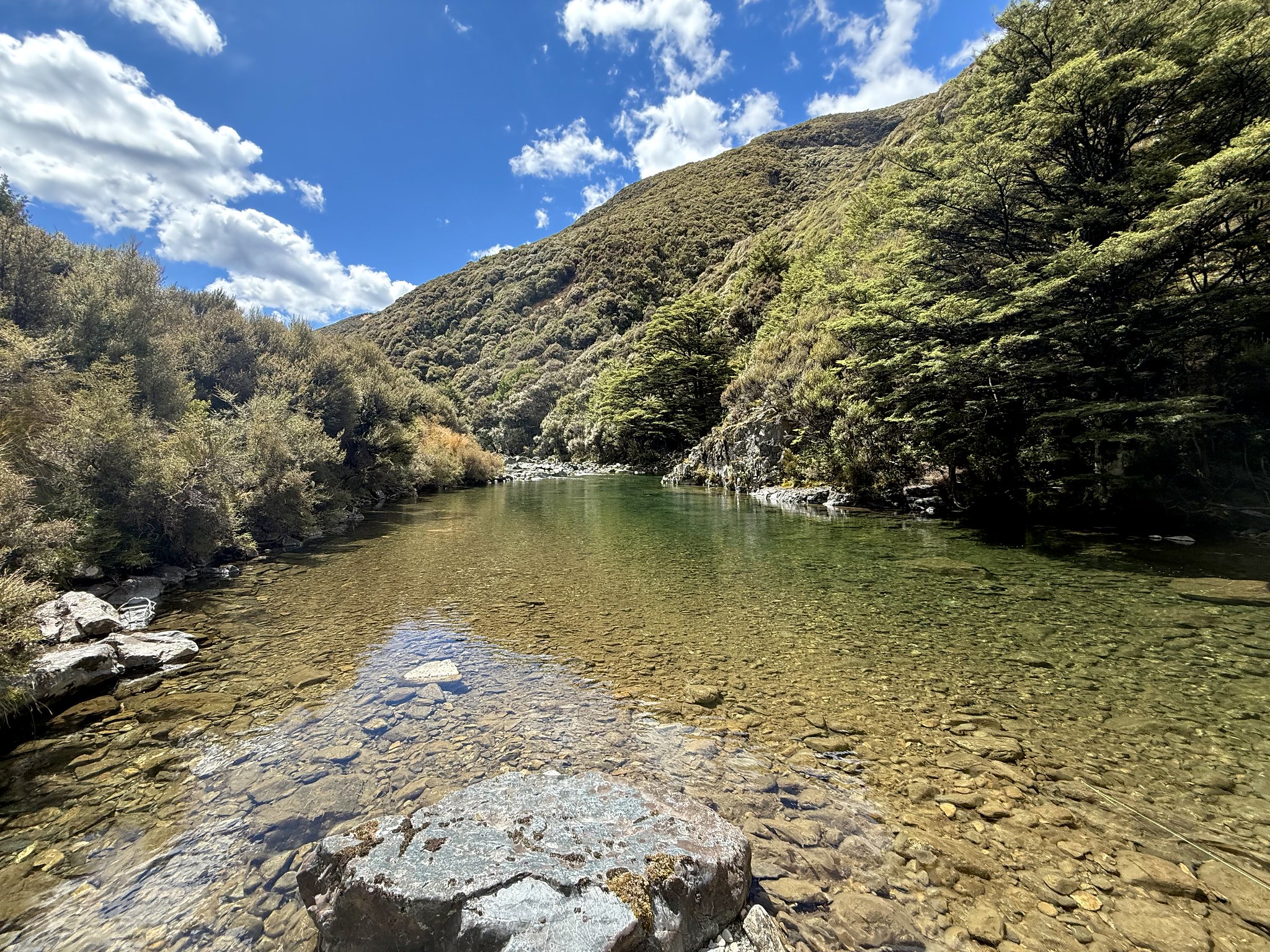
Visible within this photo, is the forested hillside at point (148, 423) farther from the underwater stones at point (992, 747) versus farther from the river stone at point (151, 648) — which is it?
the underwater stones at point (992, 747)

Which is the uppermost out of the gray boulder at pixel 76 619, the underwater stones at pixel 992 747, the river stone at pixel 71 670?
the gray boulder at pixel 76 619

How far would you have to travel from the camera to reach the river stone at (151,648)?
21.5 ft

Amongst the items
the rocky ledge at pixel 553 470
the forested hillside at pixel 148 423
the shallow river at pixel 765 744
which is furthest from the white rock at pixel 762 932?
the rocky ledge at pixel 553 470

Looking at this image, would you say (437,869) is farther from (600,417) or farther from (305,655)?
(600,417)

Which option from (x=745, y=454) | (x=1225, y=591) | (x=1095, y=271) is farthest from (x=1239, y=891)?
(x=745, y=454)

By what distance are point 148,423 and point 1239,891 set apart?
650 inches

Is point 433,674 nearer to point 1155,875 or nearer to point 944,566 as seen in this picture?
point 1155,875

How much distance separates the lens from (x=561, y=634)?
311 inches

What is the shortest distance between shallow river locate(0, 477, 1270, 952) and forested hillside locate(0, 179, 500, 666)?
1.95 m

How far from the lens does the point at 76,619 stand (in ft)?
22.2

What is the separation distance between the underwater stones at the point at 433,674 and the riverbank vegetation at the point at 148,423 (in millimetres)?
3779

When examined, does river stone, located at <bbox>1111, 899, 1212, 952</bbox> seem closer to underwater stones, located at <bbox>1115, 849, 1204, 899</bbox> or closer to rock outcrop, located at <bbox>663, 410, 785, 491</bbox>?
underwater stones, located at <bbox>1115, 849, 1204, 899</bbox>

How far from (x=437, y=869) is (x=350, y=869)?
48cm

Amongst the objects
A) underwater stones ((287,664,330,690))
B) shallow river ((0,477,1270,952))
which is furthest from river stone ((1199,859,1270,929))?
underwater stones ((287,664,330,690))
